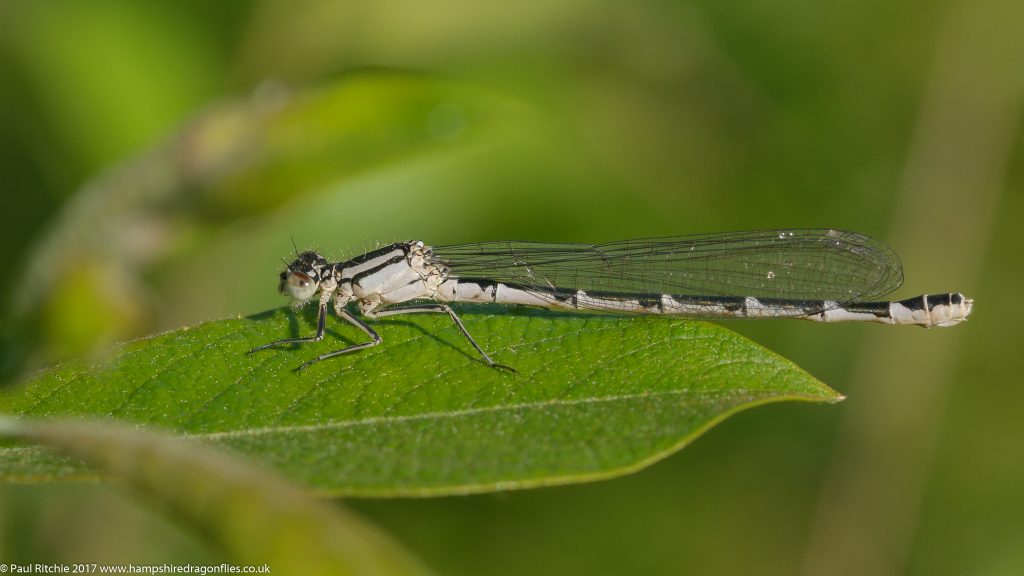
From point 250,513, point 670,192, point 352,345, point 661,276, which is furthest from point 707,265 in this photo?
point 250,513

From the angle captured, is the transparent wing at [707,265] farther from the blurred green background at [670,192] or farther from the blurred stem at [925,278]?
the blurred stem at [925,278]

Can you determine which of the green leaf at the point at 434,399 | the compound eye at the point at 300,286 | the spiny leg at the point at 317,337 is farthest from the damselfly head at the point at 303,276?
the green leaf at the point at 434,399

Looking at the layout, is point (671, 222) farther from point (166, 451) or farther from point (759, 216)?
point (166, 451)

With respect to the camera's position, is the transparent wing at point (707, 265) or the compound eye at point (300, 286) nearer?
the compound eye at point (300, 286)

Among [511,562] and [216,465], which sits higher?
[216,465]

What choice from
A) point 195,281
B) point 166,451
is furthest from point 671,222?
point 166,451
